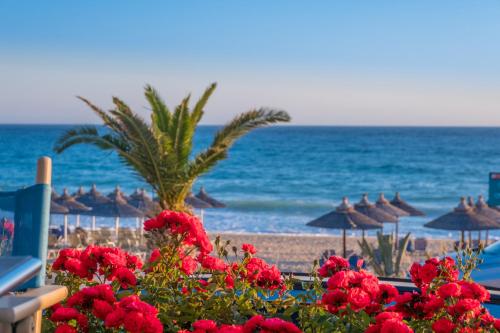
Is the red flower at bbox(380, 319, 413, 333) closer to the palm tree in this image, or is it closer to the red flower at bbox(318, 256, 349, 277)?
the red flower at bbox(318, 256, 349, 277)

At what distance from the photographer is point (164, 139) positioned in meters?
11.6

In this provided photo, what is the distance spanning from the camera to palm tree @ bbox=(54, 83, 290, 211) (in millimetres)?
11266

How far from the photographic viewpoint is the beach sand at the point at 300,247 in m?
21.0

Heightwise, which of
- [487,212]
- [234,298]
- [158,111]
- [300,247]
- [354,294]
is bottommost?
[300,247]

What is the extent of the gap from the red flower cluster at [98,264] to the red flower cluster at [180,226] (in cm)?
18

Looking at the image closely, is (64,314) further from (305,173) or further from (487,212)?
(305,173)

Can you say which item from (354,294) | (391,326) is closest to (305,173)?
(354,294)

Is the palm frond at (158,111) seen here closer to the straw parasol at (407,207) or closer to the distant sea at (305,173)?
the straw parasol at (407,207)

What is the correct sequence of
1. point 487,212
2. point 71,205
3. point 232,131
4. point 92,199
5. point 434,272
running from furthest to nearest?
1. point 92,199
2. point 71,205
3. point 487,212
4. point 232,131
5. point 434,272

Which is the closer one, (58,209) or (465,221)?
(465,221)

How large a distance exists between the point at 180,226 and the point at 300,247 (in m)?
22.9

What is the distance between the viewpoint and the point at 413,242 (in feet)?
70.8

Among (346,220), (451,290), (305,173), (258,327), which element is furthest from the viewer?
(305,173)

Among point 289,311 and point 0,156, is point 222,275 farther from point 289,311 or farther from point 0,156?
point 0,156
